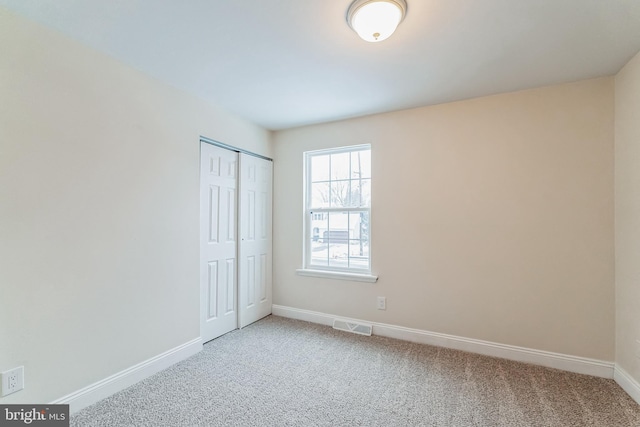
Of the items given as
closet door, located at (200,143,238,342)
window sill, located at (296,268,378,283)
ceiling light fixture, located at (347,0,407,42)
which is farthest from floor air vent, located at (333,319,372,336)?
ceiling light fixture, located at (347,0,407,42)

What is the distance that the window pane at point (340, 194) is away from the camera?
11.0ft

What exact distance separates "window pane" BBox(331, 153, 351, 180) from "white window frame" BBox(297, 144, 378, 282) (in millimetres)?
54

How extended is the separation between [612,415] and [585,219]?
135cm

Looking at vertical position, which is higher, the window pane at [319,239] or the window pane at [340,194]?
the window pane at [340,194]

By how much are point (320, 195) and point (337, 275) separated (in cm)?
99

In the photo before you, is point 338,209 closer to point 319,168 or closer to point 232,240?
point 319,168

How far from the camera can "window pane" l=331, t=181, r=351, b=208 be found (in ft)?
11.0

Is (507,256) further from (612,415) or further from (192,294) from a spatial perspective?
(192,294)

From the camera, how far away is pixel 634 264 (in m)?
1.97

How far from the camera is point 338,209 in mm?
3363

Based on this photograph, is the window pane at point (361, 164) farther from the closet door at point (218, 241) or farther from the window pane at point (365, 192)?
the closet door at point (218, 241)

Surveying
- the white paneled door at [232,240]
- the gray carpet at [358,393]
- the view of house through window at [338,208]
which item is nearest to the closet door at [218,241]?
the white paneled door at [232,240]

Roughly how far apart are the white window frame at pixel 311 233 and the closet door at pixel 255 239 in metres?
0.48

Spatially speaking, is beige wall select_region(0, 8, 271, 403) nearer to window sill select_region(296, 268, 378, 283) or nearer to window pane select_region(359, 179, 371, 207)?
window sill select_region(296, 268, 378, 283)
